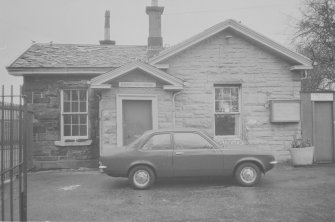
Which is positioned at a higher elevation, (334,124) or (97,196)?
(334,124)

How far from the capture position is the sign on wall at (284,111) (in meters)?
12.9

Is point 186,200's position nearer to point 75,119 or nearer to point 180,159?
point 180,159

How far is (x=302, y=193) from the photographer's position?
836cm

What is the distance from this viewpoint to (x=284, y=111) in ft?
42.3

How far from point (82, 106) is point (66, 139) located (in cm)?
136

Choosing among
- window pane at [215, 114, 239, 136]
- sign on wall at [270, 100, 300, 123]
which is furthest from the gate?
sign on wall at [270, 100, 300, 123]

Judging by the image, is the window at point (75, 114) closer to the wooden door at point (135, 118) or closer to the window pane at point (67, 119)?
the window pane at point (67, 119)

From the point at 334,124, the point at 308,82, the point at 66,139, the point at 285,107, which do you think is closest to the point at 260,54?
the point at 285,107

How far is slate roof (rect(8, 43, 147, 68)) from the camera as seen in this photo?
41.8ft

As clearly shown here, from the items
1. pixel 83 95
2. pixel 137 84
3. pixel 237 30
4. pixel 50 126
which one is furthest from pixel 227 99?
pixel 50 126

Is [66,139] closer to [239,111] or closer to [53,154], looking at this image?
[53,154]

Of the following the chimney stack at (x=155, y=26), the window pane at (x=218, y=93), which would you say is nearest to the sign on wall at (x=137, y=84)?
the window pane at (x=218, y=93)

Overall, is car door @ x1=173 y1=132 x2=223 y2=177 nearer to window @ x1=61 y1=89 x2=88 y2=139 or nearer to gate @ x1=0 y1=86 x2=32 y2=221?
gate @ x1=0 y1=86 x2=32 y2=221

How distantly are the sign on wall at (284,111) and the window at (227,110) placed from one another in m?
1.26
